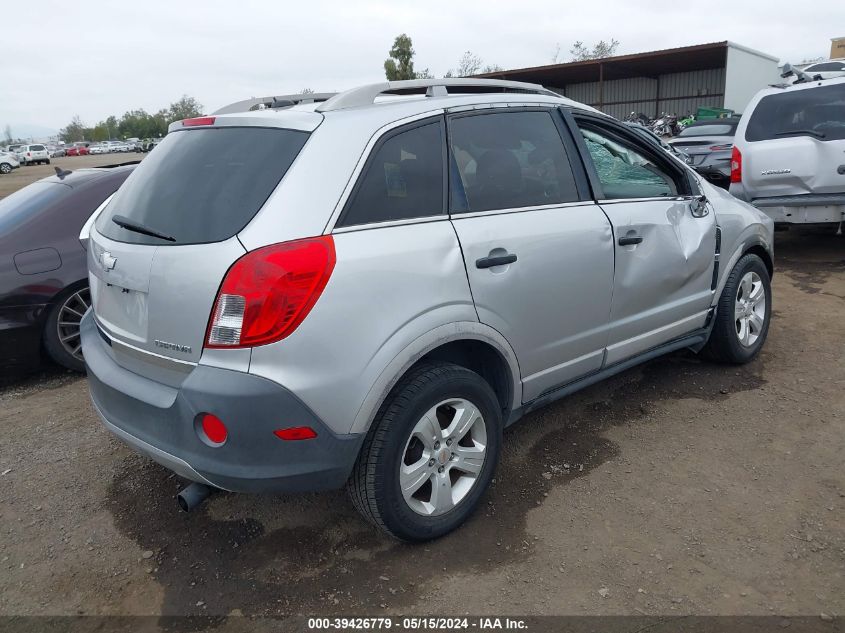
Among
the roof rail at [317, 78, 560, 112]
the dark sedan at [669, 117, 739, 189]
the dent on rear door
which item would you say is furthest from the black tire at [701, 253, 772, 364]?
the dark sedan at [669, 117, 739, 189]

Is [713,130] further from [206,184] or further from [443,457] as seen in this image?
[206,184]

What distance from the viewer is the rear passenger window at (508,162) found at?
2.82 meters

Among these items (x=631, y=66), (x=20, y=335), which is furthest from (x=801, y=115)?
(x=631, y=66)

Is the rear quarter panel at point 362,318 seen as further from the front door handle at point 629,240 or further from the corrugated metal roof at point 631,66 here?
the corrugated metal roof at point 631,66

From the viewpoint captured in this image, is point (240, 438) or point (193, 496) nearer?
point (240, 438)

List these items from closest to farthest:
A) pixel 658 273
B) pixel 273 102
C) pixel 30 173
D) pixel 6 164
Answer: pixel 273 102 < pixel 658 273 < pixel 30 173 < pixel 6 164

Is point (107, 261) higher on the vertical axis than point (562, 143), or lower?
lower

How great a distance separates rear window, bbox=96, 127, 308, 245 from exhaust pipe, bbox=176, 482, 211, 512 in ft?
3.08

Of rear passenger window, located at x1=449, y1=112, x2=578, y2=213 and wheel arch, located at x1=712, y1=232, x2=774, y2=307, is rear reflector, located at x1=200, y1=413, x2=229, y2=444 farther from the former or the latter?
wheel arch, located at x1=712, y1=232, x2=774, y2=307

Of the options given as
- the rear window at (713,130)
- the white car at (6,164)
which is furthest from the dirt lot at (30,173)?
the rear window at (713,130)

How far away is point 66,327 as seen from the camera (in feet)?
15.0

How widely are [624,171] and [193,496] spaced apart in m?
2.64

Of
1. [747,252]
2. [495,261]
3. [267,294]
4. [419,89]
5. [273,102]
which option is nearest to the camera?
[267,294]

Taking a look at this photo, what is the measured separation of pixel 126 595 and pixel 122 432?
605 millimetres
